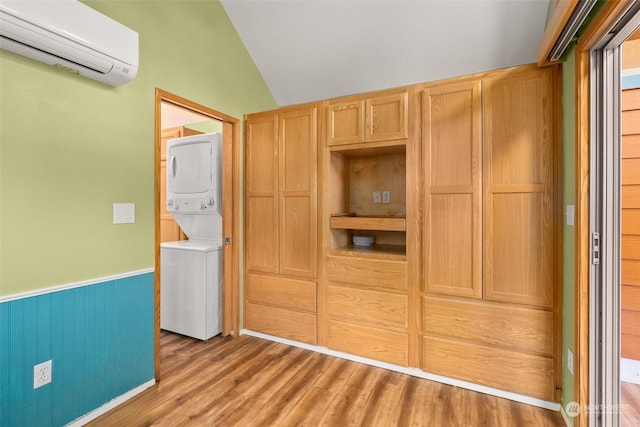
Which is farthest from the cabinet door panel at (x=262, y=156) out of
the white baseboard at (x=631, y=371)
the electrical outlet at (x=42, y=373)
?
the white baseboard at (x=631, y=371)

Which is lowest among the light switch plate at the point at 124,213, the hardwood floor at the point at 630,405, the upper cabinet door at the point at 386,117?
the hardwood floor at the point at 630,405

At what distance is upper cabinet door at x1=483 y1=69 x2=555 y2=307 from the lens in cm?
188

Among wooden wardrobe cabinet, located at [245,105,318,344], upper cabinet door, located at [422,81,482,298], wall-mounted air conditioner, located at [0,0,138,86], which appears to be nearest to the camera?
wall-mounted air conditioner, located at [0,0,138,86]

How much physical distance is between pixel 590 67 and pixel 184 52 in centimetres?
265

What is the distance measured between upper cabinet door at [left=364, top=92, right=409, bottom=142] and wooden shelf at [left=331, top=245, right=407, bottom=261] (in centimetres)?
90

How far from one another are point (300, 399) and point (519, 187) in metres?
1.98

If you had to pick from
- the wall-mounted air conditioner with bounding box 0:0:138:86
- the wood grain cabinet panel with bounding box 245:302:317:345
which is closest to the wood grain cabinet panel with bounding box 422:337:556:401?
the wood grain cabinet panel with bounding box 245:302:317:345

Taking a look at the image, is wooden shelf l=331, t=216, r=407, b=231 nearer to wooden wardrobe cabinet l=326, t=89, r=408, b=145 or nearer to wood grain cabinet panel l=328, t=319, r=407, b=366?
wooden wardrobe cabinet l=326, t=89, r=408, b=145

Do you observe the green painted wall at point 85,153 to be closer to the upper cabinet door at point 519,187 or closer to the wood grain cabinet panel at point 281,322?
the wood grain cabinet panel at point 281,322

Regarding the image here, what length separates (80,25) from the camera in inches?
60.6

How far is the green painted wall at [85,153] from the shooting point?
1.51 meters


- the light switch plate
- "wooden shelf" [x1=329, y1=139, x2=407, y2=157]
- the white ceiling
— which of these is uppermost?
the white ceiling

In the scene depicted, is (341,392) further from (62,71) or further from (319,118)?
(62,71)

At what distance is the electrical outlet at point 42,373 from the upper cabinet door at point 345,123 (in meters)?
2.29
